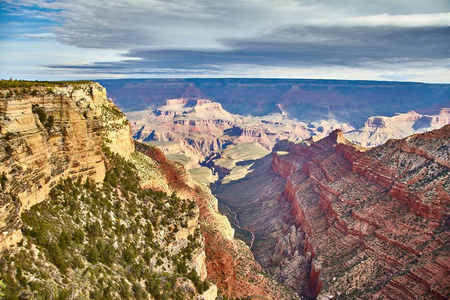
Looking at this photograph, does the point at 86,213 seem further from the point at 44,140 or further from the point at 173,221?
the point at 173,221


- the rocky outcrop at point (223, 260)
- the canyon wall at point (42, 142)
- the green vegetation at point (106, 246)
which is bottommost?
the rocky outcrop at point (223, 260)

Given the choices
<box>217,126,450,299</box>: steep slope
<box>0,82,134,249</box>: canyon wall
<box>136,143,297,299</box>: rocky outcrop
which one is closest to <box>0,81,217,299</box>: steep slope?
<box>0,82,134,249</box>: canyon wall

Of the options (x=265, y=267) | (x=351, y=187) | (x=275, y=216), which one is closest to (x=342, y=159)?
(x=351, y=187)

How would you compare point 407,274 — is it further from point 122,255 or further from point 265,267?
point 122,255

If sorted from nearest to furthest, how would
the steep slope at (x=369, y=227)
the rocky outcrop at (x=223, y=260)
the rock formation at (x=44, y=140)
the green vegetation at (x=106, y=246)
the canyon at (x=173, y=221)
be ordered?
the green vegetation at (x=106, y=246)
the rock formation at (x=44, y=140)
the canyon at (x=173, y=221)
the rocky outcrop at (x=223, y=260)
the steep slope at (x=369, y=227)

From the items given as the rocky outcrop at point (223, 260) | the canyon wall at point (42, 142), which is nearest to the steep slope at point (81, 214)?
the canyon wall at point (42, 142)

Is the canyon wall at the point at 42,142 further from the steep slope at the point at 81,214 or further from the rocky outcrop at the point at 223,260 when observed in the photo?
the rocky outcrop at the point at 223,260

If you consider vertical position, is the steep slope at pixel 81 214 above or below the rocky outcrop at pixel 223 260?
above

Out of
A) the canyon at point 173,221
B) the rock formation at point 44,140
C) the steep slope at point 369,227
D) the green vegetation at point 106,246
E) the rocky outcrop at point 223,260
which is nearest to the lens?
the green vegetation at point 106,246
